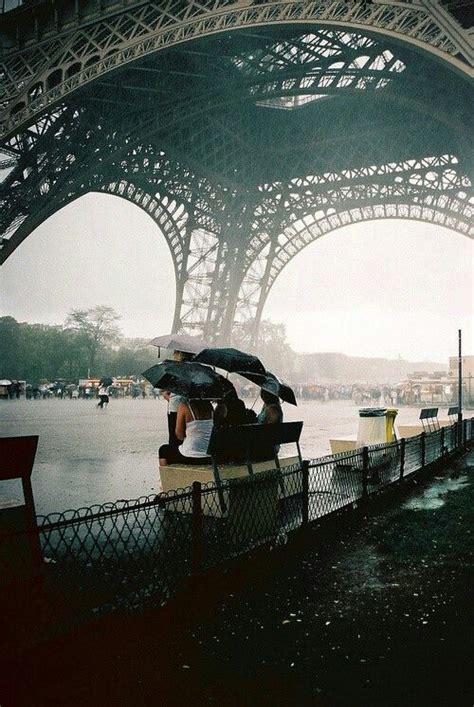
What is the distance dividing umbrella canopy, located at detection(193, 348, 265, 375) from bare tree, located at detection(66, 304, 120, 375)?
62944 millimetres

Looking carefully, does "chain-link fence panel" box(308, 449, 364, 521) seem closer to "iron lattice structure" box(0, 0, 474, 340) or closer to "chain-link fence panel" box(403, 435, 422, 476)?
"chain-link fence panel" box(403, 435, 422, 476)

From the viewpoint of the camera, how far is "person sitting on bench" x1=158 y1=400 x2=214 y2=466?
226 inches

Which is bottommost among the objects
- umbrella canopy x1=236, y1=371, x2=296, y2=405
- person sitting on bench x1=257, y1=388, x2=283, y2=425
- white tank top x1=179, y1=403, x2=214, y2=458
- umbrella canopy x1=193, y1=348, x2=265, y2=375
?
white tank top x1=179, y1=403, x2=214, y2=458

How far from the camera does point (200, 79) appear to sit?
18594mm

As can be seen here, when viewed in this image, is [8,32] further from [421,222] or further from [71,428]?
[421,222]

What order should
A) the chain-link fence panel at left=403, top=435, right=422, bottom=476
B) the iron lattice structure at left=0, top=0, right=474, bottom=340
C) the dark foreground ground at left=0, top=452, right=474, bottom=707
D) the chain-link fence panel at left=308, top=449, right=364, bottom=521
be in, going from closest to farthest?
the dark foreground ground at left=0, top=452, right=474, bottom=707 → the chain-link fence panel at left=308, top=449, right=364, bottom=521 → the chain-link fence panel at left=403, top=435, right=422, bottom=476 → the iron lattice structure at left=0, top=0, right=474, bottom=340

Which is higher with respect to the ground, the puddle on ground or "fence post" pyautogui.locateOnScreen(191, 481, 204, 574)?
"fence post" pyautogui.locateOnScreen(191, 481, 204, 574)

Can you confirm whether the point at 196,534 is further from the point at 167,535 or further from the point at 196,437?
the point at 196,437

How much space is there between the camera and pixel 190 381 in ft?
18.7


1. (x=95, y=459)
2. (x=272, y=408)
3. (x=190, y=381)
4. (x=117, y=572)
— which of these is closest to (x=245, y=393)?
(x=95, y=459)

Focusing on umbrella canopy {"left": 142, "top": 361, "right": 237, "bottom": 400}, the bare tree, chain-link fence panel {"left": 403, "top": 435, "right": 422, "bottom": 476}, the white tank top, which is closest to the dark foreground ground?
the white tank top

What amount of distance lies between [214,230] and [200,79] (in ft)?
39.1

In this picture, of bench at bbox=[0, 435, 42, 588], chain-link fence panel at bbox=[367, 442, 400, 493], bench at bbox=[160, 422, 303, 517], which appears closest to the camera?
bench at bbox=[0, 435, 42, 588]

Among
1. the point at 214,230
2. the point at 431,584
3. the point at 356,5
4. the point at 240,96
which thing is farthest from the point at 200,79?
the point at 431,584
